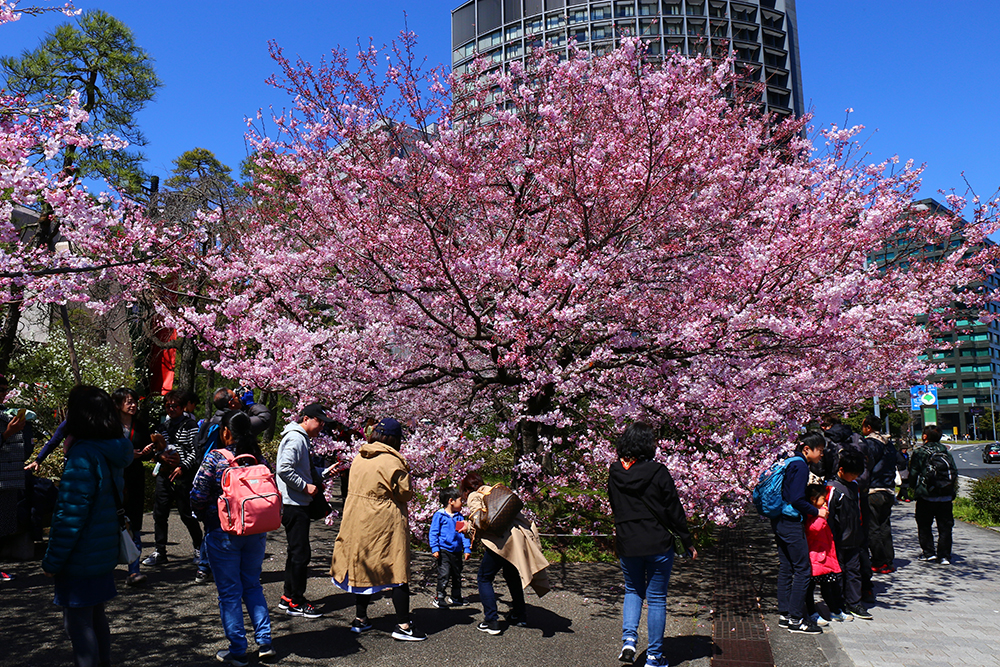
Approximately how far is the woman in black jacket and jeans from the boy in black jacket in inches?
91.4

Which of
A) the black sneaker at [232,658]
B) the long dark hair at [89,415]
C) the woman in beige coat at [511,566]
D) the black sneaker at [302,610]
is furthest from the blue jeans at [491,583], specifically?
the long dark hair at [89,415]

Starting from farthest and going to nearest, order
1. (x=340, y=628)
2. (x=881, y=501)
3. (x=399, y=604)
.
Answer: (x=881, y=501), (x=340, y=628), (x=399, y=604)

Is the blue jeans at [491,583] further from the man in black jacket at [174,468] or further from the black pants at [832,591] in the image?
the man in black jacket at [174,468]

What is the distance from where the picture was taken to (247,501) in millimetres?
4512

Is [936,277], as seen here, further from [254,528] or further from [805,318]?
[254,528]

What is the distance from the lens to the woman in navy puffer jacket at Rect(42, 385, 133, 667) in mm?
3766

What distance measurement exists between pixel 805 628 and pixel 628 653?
2.05 meters

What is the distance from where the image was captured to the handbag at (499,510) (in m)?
5.61

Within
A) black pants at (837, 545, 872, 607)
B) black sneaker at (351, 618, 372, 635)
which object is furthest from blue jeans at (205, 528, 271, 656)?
black pants at (837, 545, 872, 607)

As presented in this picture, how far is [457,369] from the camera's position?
8.20m

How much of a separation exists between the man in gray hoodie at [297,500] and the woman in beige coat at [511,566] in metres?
1.44

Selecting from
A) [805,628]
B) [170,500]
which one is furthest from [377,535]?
[805,628]

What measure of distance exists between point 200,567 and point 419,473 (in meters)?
2.41

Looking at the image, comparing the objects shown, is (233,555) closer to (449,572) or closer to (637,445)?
(449,572)
